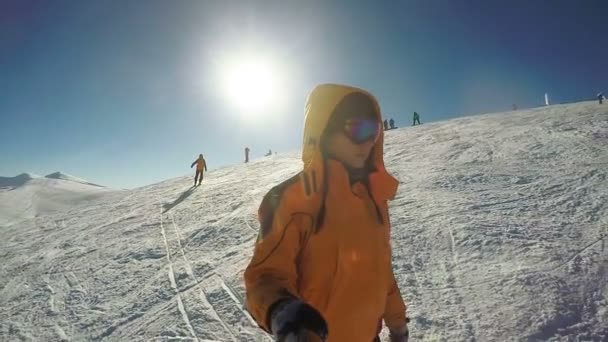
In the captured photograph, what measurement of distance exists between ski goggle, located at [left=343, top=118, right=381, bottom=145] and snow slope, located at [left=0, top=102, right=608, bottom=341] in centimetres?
305

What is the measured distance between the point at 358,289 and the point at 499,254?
4668mm

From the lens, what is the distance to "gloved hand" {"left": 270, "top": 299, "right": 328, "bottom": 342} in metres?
1.24

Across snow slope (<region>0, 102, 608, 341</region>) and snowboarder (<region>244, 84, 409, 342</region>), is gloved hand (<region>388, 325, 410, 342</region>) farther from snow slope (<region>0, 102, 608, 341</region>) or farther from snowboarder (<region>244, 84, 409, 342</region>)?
snow slope (<region>0, 102, 608, 341</region>)

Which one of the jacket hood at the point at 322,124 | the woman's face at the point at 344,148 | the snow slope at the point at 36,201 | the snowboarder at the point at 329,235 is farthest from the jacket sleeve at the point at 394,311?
the snow slope at the point at 36,201

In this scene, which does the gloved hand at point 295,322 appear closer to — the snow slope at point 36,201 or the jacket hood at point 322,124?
the jacket hood at point 322,124

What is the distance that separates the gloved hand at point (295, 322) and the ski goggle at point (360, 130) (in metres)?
0.85

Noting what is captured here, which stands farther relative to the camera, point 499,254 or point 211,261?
point 211,261

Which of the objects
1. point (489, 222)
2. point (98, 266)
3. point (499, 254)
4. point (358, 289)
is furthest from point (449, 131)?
point (358, 289)

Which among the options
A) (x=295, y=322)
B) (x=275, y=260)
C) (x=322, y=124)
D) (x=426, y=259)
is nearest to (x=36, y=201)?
(x=426, y=259)

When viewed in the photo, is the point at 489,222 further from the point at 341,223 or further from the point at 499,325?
the point at 341,223

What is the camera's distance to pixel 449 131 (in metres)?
20.0

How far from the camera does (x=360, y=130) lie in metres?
1.90

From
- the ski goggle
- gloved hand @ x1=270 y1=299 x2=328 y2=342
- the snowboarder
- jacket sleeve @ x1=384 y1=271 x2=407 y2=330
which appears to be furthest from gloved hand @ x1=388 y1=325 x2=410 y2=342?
gloved hand @ x1=270 y1=299 x2=328 y2=342

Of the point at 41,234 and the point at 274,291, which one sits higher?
the point at 274,291
